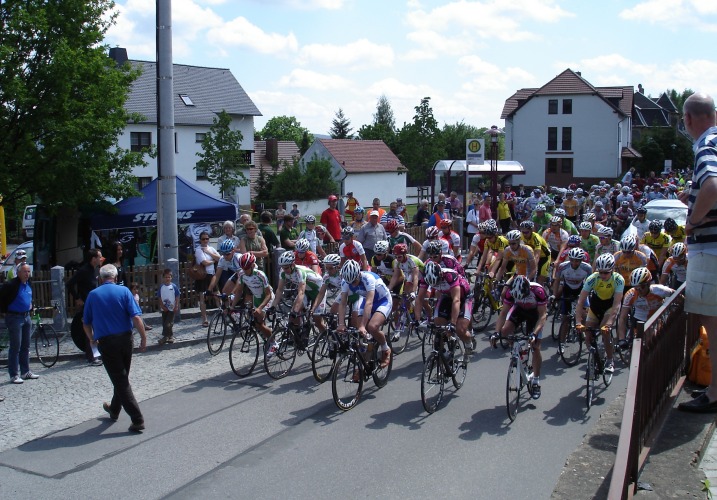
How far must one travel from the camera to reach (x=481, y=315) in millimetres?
13992

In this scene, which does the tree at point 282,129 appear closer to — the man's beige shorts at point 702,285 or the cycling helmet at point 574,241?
the cycling helmet at point 574,241

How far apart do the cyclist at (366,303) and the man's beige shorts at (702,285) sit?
15.7 ft

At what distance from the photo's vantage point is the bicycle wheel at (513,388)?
859 cm

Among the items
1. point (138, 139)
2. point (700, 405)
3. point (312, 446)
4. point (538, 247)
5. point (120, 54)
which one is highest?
point (120, 54)

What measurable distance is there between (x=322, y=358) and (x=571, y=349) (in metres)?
4.33

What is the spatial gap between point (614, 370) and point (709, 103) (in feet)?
21.1

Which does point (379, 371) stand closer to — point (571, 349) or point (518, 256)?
point (571, 349)

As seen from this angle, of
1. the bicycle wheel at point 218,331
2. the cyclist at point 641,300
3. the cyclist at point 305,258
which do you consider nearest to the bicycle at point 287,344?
the cyclist at point 305,258

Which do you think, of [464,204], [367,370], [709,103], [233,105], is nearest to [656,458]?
[709,103]

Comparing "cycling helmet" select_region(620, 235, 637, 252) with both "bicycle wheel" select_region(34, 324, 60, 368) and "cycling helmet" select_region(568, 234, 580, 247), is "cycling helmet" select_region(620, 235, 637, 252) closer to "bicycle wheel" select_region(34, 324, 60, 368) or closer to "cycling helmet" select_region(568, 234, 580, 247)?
"cycling helmet" select_region(568, 234, 580, 247)

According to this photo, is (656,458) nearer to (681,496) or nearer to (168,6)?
(681,496)

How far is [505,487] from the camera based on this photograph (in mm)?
6609

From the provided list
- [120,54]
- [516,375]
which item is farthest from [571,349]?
[120,54]

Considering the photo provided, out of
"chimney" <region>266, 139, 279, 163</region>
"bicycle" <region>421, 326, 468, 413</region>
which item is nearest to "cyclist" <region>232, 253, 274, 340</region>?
"bicycle" <region>421, 326, 468, 413</region>
